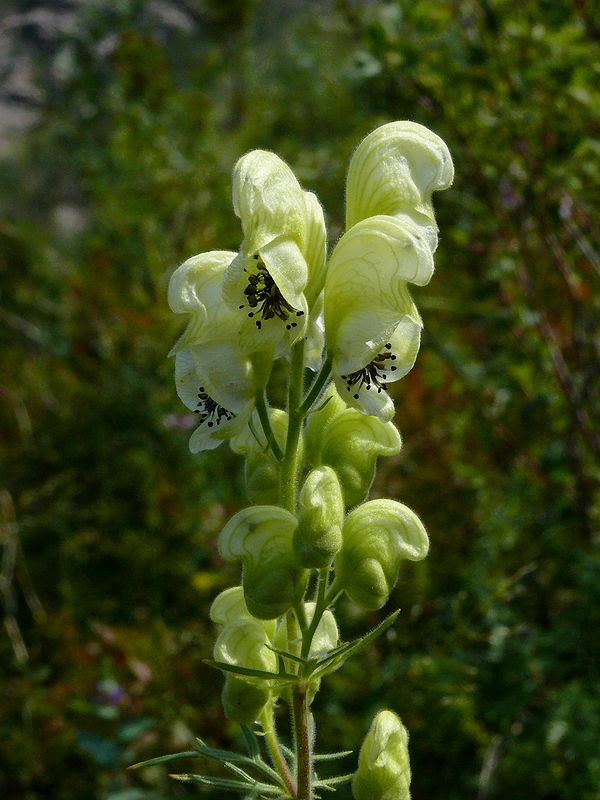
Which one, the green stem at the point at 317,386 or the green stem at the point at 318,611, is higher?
the green stem at the point at 317,386

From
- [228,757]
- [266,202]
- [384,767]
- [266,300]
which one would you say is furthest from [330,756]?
[266,202]

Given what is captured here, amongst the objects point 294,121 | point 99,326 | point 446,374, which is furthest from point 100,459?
point 294,121

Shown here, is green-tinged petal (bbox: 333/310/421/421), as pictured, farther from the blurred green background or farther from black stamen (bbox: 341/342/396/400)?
the blurred green background

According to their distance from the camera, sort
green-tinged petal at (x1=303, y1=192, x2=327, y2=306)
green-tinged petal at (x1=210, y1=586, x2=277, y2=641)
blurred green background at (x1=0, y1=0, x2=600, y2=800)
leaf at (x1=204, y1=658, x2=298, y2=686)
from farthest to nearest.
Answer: blurred green background at (x1=0, y1=0, x2=600, y2=800) < green-tinged petal at (x1=210, y1=586, x2=277, y2=641) < green-tinged petal at (x1=303, y1=192, x2=327, y2=306) < leaf at (x1=204, y1=658, x2=298, y2=686)

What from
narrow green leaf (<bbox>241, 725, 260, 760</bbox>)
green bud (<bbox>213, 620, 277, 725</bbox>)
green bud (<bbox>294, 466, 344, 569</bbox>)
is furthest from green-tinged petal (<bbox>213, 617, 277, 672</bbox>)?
green bud (<bbox>294, 466, 344, 569</bbox>)

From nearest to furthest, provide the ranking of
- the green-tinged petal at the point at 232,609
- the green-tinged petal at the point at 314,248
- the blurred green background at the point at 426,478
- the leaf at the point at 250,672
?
the leaf at the point at 250,672 → the green-tinged petal at the point at 314,248 → the green-tinged petal at the point at 232,609 → the blurred green background at the point at 426,478

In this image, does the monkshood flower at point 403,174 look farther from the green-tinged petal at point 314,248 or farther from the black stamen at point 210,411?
the black stamen at point 210,411

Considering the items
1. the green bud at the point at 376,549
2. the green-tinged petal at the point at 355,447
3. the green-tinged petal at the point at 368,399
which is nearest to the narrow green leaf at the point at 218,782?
the green bud at the point at 376,549

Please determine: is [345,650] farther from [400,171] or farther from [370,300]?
[400,171]

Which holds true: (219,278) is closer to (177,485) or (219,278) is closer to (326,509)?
(326,509)
